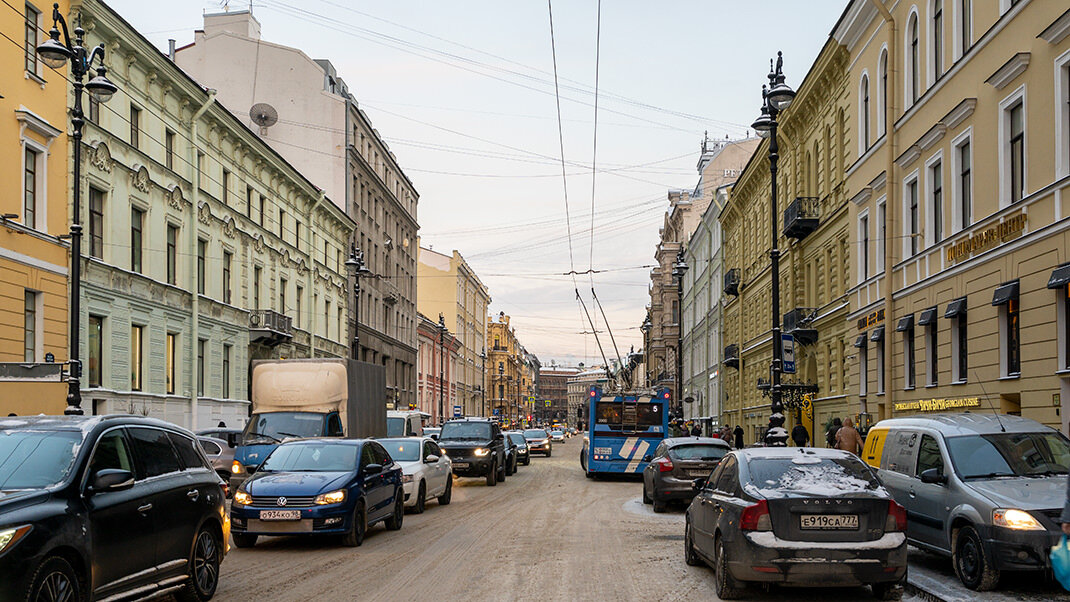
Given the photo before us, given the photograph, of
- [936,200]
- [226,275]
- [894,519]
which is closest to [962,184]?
[936,200]

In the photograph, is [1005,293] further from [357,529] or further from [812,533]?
[357,529]

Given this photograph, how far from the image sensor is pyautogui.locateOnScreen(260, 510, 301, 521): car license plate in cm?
1379

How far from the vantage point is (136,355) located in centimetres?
3069

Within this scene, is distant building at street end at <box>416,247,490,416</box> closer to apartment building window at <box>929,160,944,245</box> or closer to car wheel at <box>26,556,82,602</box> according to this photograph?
apartment building window at <box>929,160,944,245</box>

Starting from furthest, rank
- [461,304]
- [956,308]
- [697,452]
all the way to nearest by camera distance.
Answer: [461,304]
[697,452]
[956,308]

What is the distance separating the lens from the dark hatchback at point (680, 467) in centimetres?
2041

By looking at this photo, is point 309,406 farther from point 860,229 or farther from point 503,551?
point 860,229

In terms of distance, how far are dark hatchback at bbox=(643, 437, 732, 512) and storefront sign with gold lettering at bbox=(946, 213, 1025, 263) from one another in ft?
19.8

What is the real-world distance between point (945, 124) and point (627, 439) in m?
15.0

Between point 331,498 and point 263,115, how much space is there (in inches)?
1710

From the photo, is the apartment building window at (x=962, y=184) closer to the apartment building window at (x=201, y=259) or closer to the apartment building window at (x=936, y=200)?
the apartment building window at (x=936, y=200)

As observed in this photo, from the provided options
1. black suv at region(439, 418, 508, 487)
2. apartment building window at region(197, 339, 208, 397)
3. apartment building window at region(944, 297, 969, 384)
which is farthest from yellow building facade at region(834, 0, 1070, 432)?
apartment building window at region(197, 339, 208, 397)

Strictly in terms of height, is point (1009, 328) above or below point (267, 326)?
below

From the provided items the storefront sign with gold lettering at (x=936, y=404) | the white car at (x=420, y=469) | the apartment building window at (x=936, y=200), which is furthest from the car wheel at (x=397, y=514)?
the apartment building window at (x=936, y=200)
